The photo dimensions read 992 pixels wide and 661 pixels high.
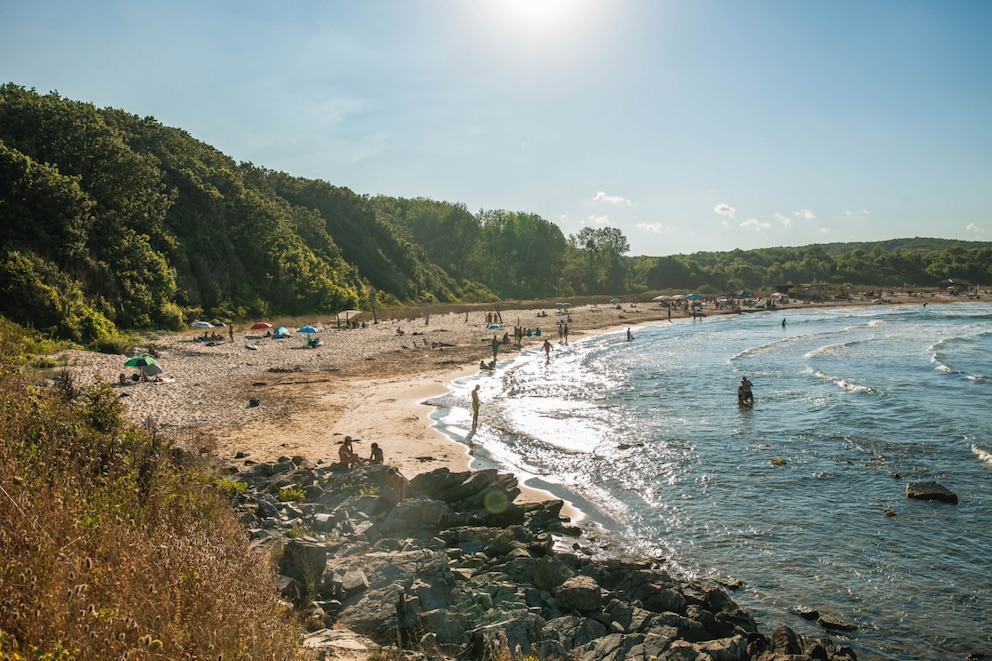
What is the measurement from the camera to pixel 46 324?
27.4m

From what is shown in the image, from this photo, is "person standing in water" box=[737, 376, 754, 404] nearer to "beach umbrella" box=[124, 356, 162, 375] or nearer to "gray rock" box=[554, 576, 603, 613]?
"gray rock" box=[554, 576, 603, 613]

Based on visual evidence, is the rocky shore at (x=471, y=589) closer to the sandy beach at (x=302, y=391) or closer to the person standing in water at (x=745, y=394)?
the sandy beach at (x=302, y=391)

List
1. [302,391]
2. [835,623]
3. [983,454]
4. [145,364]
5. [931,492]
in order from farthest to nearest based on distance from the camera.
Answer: [302,391] < [145,364] < [983,454] < [931,492] < [835,623]

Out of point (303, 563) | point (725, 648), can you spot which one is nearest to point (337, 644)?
point (303, 563)

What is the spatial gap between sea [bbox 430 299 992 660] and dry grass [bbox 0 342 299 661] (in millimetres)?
8781

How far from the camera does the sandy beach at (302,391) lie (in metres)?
18.7

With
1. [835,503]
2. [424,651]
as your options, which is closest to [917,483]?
[835,503]

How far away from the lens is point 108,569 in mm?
4840

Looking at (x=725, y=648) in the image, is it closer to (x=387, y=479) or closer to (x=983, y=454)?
(x=387, y=479)

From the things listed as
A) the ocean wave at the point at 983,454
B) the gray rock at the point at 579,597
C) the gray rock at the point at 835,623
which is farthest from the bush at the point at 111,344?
the ocean wave at the point at 983,454

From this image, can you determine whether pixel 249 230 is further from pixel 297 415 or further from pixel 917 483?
pixel 917 483

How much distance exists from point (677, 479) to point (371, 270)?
218 ft

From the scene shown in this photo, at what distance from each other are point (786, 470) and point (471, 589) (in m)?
12.8

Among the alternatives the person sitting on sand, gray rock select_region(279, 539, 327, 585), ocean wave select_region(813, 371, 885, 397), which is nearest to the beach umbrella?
the person sitting on sand
